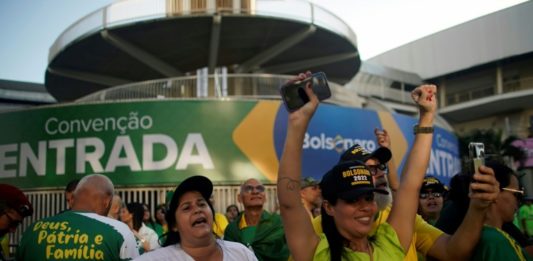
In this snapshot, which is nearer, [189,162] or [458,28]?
[189,162]

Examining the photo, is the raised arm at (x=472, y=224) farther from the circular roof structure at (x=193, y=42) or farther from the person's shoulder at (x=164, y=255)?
the circular roof structure at (x=193, y=42)

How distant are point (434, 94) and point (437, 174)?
18.6m

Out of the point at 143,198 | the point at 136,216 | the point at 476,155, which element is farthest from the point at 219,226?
the point at 143,198

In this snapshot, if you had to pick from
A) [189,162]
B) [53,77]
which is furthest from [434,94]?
[53,77]

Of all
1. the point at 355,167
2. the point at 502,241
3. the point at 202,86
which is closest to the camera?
the point at 355,167

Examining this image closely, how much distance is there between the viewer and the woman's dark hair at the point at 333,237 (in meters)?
2.95

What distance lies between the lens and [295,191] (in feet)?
9.60

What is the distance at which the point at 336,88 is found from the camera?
66.9 ft

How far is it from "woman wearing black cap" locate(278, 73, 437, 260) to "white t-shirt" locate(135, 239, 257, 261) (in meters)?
0.68

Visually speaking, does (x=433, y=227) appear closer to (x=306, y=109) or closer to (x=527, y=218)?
(x=306, y=109)

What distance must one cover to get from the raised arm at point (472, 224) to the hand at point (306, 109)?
92 cm

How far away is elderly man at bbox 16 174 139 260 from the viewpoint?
4.11 meters

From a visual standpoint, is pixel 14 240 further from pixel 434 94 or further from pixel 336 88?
pixel 434 94

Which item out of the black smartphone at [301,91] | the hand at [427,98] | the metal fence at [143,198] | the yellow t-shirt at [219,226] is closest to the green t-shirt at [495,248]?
the hand at [427,98]
